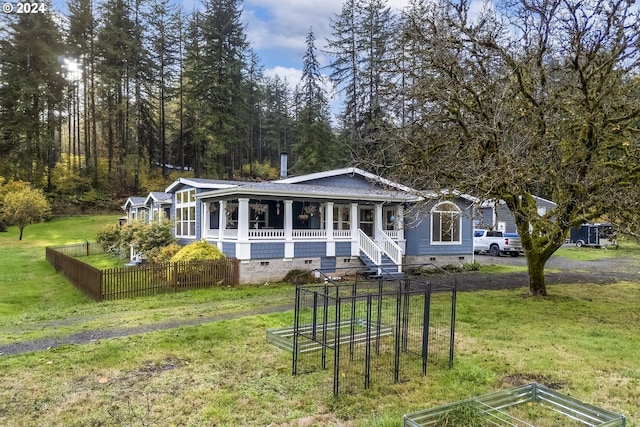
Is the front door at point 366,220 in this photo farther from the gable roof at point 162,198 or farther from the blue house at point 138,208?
the blue house at point 138,208

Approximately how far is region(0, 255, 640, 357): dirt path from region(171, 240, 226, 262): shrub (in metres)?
4.82

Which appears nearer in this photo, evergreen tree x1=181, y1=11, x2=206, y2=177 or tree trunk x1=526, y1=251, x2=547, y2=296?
tree trunk x1=526, y1=251, x2=547, y2=296

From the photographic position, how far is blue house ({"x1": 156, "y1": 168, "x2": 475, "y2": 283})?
48.3 feet

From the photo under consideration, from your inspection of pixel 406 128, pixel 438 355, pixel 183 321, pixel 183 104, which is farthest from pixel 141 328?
pixel 183 104

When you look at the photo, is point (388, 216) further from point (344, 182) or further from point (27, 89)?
point (27, 89)

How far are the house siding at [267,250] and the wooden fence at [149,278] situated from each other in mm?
807

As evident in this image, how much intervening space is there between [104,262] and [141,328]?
46.4ft

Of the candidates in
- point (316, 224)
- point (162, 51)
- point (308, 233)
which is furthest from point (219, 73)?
point (308, 233)

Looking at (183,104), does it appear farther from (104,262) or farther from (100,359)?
(100,359)

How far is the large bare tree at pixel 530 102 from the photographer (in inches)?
367

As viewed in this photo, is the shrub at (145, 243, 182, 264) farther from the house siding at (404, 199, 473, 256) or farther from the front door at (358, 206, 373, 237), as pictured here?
the house siding at (404, 199, 473, 256)

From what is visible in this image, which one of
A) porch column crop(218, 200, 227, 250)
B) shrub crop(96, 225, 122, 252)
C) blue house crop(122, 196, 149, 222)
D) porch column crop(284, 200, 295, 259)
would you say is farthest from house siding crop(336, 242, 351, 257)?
shrub crop(96, 225, 122, 252)

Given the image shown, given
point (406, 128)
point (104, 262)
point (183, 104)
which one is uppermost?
point (183, 104)

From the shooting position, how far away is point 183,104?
4144 cm
